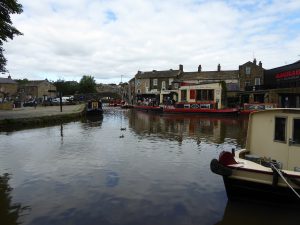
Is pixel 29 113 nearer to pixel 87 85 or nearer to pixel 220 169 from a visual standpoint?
pixel 220 169

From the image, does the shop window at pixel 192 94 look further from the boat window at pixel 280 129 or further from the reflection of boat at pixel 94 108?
the boat window at pixel 280 129

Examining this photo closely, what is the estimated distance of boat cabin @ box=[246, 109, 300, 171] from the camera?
9.94 m

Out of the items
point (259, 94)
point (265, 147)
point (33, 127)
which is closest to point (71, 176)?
point (265, 147)

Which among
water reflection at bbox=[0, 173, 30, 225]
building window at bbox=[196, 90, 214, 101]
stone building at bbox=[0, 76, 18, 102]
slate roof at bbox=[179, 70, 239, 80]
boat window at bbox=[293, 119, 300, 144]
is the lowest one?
water reflection at bbox=[0, 173, 30, 225]

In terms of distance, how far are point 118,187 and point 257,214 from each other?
15.0 ft

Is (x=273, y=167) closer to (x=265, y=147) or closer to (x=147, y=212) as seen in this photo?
(x=265, y=147)

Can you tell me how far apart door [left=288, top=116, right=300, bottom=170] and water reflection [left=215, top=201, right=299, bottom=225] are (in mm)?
1363

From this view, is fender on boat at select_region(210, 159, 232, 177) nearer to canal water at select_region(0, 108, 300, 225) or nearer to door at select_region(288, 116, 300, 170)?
canal water at select_region(0, 108, 300, 225)

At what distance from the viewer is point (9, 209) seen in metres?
9.61

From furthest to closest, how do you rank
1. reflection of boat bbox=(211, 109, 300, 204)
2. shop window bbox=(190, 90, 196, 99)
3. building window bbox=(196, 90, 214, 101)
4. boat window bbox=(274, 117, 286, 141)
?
shop window bbox=(190, 90, 196, 99) → building window bbox=(196, 90, 214, 101) → boat window bbox=(274, 117, 286, 141) → reflection of boat bbox=(211, 109, 300, 204)

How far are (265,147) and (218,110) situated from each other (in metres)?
32.3

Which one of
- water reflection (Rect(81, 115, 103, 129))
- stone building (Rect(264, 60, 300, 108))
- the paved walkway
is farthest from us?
stone building (Rect(264, 60, 300, 108))

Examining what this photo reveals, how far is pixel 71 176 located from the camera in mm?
12938

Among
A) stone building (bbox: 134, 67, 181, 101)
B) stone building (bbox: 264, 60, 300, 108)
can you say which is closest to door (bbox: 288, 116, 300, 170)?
stone building (bbox: 264, 60, 300, 108)
